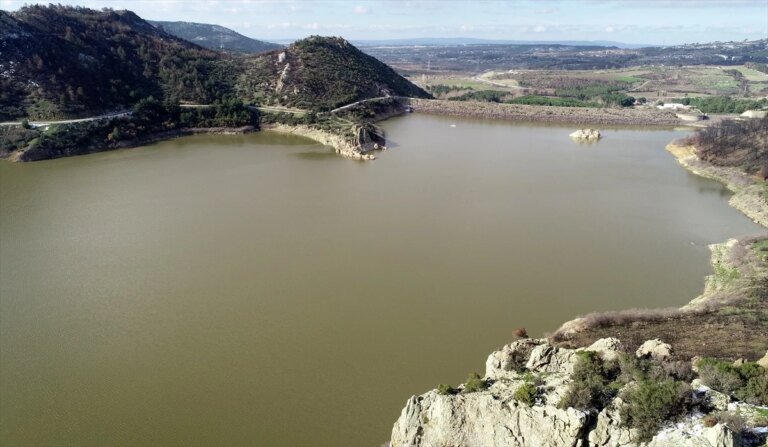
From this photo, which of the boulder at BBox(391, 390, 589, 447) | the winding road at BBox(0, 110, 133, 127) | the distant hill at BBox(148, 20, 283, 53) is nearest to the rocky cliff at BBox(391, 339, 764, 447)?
the boulder at BBox(391, 390, 589, 447)

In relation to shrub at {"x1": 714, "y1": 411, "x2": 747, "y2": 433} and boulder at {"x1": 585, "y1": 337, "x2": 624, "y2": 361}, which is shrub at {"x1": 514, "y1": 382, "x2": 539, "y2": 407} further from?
shrub at {"x1": 714, "y1": 411, "x2": 747, "y2": 433}

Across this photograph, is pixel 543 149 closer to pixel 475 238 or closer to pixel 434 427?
pixel 475 238

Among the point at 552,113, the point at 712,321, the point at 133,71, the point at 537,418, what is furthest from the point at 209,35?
the point at 537,418

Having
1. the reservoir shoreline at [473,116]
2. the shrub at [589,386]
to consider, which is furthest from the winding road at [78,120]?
the shrub at [589,386]

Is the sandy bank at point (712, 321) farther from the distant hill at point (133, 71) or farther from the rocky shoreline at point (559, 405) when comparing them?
the distant hill at point (133, 71)

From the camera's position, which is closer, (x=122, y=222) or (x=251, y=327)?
(x=251, y=327)

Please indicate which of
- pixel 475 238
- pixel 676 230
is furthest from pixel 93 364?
pixel 676 230

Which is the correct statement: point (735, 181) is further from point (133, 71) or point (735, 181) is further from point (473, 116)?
point (133, 71)
